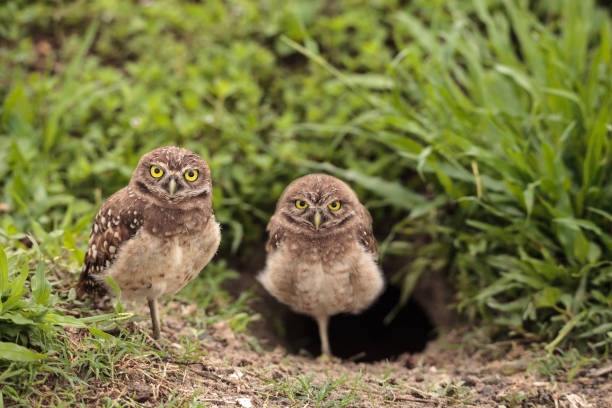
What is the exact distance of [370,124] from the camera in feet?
17.3

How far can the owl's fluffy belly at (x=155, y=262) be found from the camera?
3.07 metres

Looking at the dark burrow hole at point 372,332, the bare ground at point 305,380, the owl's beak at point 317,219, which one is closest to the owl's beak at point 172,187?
the bare ground at point 305,380

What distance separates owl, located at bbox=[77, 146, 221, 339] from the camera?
3070mm

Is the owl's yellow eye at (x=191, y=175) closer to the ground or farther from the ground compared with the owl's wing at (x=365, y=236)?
farther from the ground

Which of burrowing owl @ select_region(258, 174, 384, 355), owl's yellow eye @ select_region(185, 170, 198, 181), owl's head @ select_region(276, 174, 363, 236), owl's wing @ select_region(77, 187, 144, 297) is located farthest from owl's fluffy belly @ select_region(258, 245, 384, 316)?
owl's wing @ select_region(77, 187, 144, 297)

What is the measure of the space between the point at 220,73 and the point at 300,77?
0.73m

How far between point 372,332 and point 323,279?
1978mm

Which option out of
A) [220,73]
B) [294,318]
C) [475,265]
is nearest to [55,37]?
[220,73]

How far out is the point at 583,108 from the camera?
4.38 m

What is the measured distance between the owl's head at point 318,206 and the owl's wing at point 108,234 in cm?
102


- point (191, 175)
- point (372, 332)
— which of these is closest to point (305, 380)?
point (191, 175)

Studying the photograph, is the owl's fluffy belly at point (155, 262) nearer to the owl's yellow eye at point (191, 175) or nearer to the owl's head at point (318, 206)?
the owl's yellow eye at point (191, 175)

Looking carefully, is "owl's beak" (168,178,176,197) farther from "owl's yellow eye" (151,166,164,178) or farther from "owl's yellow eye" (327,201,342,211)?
"owl's yellow eye" (327,201,342,211)

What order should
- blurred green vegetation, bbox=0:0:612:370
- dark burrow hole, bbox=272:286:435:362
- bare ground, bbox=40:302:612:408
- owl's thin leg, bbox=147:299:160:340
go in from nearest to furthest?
bare ground, bbox=40:302:612:408 → owl's thin leg, bbox=147:299:160:340 → blurred green vegetation, bbox=0:0:612:370 → dark burrow hole, bbox=272:286:435:362
